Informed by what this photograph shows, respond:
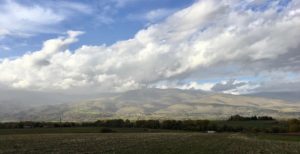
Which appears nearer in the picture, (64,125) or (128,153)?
(128,153)

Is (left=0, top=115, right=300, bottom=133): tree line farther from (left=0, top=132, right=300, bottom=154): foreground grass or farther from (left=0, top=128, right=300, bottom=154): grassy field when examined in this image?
(left=0, top=132, right=300, bottom=154): foreground grass

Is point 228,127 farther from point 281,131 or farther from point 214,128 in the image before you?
point 281,131

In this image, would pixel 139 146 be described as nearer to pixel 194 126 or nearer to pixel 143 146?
pixel 143 146

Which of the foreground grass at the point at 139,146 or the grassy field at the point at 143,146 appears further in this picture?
the grassy field at the point at 143,146

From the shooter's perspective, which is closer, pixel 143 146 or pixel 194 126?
pixel 143 146

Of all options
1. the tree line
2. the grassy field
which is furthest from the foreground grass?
the tree line

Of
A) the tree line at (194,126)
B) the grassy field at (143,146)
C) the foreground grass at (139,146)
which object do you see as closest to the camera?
the foreground grass at (139,146)

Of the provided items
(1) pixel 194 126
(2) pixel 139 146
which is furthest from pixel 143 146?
(1) pixel 194 126

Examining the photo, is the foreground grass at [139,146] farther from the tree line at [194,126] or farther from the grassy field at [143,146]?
the tree line at [194,126]

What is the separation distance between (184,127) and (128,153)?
129 metres

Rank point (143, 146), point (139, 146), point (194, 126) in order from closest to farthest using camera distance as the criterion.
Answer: point (143, 146) < point (139, 146) < point (194, 126)

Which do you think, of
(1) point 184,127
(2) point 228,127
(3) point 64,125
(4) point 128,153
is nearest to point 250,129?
(2) point 228,127

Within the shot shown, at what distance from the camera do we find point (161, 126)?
17538 cm

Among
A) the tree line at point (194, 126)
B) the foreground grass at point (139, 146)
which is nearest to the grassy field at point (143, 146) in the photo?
the foreground grass at point (139, 146)
